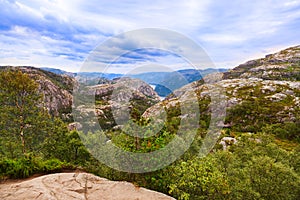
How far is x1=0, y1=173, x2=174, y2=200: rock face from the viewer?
14.2 metres

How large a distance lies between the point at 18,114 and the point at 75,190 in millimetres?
21850

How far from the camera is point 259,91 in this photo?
17562cm

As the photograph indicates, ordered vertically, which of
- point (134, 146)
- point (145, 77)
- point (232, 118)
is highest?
point (145, 77)

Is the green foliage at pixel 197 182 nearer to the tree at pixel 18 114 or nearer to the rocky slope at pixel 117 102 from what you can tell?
the rocky slope at pixel 117 102

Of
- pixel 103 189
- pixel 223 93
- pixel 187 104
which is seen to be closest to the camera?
pixel 103 189

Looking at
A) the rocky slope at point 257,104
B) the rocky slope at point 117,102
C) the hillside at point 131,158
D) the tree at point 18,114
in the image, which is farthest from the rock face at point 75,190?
the rocky slope at point 257,104

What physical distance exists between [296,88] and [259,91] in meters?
24.6

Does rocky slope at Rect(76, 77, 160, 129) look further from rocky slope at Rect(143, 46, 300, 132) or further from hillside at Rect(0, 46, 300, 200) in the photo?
rocky slope at Rect(143, 46, 300, 132)

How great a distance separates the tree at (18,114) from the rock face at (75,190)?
17718mm

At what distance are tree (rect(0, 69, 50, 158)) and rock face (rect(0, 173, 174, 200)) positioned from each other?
1772 centimetres

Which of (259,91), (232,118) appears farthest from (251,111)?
(259,91)

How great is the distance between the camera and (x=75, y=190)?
15.2 metres

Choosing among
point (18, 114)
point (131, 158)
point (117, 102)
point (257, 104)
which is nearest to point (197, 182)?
point (131, 158)

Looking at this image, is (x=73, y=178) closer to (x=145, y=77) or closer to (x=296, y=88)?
(x=145, y=77)
